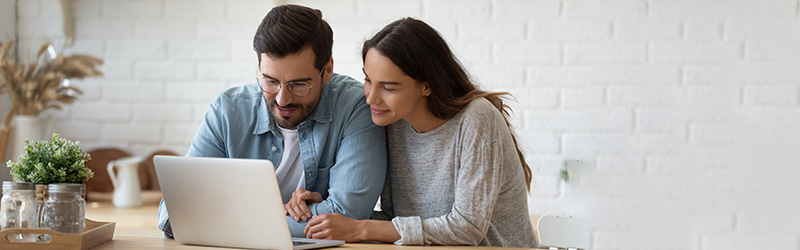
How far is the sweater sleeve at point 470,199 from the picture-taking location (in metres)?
1.54

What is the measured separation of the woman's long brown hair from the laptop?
1.17 ft

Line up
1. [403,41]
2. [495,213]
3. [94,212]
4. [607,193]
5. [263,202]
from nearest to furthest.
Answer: [263,202], [403,41], [495,213], [94,212], [607,193]

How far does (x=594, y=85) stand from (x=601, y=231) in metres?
0.47

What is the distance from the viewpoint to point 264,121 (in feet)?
5.72

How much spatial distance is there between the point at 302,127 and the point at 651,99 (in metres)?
1.26

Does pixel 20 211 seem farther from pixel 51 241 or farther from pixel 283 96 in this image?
pixel 283 96

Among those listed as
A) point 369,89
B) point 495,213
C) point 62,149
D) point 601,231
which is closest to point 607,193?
point 601,231

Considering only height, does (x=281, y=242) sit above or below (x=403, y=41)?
below

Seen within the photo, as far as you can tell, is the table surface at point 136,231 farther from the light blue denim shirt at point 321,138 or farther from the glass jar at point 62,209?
the light blue denim shirt at point 321,138

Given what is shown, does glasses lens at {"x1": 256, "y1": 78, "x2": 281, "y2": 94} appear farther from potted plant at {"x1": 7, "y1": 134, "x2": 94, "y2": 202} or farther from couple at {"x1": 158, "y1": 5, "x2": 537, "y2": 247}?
potted plant at {"x1": 7, "y1": 134, "x2": 94, "y2": 202}

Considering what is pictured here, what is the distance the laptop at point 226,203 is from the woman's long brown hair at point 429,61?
0.36 meters

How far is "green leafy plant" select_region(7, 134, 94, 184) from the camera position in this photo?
1.42 metres

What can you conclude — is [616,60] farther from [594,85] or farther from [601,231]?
[601,231]

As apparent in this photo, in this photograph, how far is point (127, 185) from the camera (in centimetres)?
254
